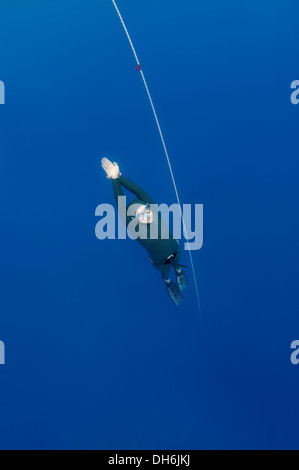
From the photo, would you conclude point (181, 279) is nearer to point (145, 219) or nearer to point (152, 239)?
point (152, 239)

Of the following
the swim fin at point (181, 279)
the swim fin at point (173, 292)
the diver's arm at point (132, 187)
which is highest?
the diver's arm at point (132, 187)

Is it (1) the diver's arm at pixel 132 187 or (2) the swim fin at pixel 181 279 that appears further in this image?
(2) the swim fin at pixel 181 279

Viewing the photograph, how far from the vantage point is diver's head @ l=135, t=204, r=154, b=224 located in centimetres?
209

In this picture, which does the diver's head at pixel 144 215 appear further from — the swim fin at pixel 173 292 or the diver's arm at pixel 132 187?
the swim fin at pixel 173 292

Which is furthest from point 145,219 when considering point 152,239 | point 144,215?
point 152,239

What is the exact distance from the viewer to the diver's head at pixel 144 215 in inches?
82.2

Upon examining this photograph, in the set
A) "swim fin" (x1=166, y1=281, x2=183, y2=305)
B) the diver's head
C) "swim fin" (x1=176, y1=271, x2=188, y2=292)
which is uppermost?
the diver's head

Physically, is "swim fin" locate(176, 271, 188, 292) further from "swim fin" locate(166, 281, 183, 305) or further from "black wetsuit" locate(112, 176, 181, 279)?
"black wetsuit" locate(112, 176, 181, 279)

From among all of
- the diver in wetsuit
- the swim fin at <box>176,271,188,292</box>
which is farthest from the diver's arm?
the swim fin at <box>176,271,188,292</box>

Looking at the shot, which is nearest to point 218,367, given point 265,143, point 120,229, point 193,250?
point 193,250

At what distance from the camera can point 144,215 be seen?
2.09 metres

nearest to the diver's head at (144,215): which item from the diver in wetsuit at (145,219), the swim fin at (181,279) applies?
the diver in wetsuit at (145,219)

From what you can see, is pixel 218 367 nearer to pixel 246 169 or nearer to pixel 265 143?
pixel 246 169

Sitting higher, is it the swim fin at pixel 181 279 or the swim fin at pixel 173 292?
the swim fin at pixel 181 279
